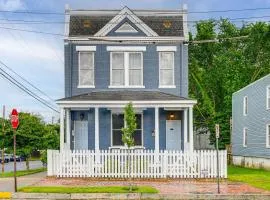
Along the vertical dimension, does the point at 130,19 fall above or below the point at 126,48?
above

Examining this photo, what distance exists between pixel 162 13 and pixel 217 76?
30.5 metres

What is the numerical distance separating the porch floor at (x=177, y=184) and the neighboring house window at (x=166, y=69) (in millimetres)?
7223

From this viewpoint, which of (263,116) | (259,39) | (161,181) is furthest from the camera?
(259,39)

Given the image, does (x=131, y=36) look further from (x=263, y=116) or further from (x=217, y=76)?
(x=217, y=76)

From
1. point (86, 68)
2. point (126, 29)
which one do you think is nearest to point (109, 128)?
point (86, 68)

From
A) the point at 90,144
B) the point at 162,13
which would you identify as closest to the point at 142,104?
the point at 90,144

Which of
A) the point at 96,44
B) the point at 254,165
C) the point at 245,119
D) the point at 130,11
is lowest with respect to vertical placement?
the point at 254,165

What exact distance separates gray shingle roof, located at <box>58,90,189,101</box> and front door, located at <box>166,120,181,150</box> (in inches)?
Result: 71.5

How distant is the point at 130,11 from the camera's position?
31.5m

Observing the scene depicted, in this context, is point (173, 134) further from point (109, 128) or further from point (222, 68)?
point (222, 68)

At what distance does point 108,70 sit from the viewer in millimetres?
30984

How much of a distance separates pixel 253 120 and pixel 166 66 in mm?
12752

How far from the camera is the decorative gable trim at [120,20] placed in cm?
3105

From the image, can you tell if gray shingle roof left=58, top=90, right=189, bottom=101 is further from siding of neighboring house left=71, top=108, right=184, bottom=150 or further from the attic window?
the attic window
